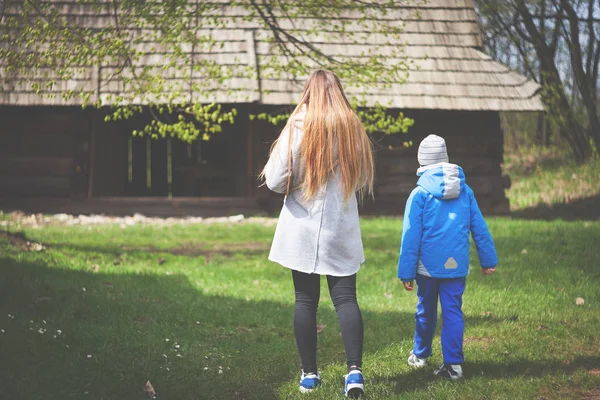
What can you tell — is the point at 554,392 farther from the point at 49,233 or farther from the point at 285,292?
the point at 49,233

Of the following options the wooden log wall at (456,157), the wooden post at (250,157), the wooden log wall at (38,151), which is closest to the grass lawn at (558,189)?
the wooden log wall at (456,157)

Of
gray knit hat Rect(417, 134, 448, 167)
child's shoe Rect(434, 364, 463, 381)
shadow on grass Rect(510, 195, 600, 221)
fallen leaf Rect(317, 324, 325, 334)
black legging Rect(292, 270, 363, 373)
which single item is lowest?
fallen leaf Rect(317, 324, 325, 334)

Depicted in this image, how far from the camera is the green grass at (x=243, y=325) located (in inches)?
173

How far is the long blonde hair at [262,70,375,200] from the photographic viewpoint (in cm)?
404

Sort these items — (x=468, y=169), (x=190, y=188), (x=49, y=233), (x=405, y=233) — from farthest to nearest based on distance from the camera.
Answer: (x=190, y=188), (x=468, y=169), (x=49, y=233), (x=405, y=233)

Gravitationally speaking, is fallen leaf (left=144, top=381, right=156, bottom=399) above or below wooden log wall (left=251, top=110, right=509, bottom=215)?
below

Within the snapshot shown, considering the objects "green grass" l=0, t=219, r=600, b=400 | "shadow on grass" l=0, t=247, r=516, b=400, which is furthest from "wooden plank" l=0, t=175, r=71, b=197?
"shadow on grass" l=0, t=247, r=516, b=400

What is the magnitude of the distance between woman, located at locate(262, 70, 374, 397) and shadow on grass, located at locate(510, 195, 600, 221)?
10.3 metres

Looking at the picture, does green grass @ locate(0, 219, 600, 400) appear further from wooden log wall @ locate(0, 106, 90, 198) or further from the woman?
wooden log wall @ locate(0, 106, 90, 198)

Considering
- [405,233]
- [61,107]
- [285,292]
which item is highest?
[61,107]

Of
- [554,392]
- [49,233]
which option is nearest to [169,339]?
[554,392]

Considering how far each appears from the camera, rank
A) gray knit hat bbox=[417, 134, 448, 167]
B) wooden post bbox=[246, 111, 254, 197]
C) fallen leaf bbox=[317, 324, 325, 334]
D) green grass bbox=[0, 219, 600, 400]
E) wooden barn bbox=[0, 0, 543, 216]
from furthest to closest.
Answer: wooden post bbox=[246, 111, 254, 197], wooden barn bbox=[0, 0, 543, 216], fallen leaf bbox=[317, 324, 325, 334], gray knit hat bbox=[417, 134, 448, 167], green grass bbox=[0, 219, 600, 400]

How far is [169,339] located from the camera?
5559 mm

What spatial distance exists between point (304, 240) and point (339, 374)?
1063 mm
